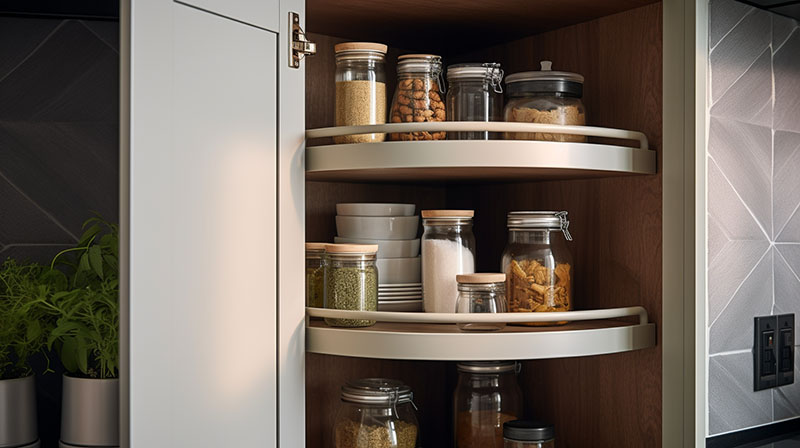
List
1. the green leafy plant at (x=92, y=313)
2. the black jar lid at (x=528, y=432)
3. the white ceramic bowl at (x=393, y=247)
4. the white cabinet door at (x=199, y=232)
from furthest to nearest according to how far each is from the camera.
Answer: the white ceramic bowl at (x=393, y=247), the black jar lid at (x=528, y=432), the green leafy plant at (x=92, y=313), the white cabinet door at (x=199, y=232)

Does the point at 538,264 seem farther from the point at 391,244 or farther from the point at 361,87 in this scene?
the point at 361,87

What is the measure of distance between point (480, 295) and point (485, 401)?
25cm

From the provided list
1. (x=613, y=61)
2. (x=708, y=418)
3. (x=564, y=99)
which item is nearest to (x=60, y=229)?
(x=564, y=99)

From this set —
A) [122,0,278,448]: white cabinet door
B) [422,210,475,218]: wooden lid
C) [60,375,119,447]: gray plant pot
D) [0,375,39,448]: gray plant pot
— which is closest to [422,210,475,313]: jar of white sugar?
[422,210,475,218]: wooden lid

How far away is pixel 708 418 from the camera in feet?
4.00

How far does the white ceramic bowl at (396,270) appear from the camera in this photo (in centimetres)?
131

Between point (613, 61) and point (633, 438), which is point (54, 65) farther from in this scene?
point (633, 438)

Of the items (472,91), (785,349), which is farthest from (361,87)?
(785,349)

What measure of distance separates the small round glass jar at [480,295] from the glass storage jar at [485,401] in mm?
169

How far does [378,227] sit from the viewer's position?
1.33 m

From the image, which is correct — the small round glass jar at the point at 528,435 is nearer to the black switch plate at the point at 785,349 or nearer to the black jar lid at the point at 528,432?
the black jar lid at the point at 528,432

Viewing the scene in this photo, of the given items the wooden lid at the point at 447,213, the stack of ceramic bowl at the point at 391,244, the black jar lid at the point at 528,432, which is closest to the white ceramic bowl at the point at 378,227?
the stack of ceramic bowl at the point at 391,244

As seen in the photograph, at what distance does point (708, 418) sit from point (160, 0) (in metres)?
0.98

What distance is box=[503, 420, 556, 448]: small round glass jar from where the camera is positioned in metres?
1.22
